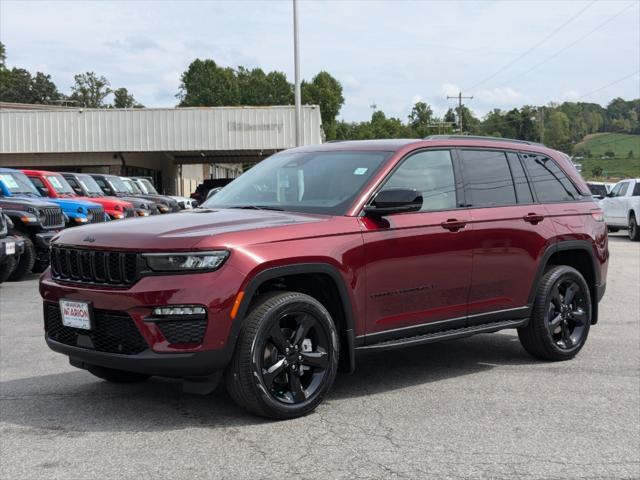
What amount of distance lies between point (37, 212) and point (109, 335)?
973cm

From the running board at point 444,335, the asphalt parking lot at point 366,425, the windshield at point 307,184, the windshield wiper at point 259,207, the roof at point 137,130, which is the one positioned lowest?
the asphalt parking lot at point 366,425

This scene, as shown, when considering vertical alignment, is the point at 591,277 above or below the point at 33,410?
above

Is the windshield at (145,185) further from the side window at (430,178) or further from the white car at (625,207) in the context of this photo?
the side window at (430,178)

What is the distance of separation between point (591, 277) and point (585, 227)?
0.50 metres

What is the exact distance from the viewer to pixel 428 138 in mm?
6273

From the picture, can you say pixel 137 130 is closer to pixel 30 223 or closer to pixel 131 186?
pixel 131 186

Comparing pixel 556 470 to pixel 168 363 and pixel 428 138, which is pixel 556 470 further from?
pixel 428 138

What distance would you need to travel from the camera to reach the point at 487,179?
21.3ft

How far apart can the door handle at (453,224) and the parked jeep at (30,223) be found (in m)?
9.20

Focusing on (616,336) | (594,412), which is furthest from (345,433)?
(616,336)

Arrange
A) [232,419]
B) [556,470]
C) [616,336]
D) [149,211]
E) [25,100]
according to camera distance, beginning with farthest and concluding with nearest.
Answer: [25,100]
[149,211]
[616,336]
[232,419]
[556,470]

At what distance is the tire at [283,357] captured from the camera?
15.6ft

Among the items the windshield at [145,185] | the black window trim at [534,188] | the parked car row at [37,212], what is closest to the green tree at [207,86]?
the windshield at [145,185]

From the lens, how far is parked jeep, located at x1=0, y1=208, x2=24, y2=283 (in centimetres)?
1204
